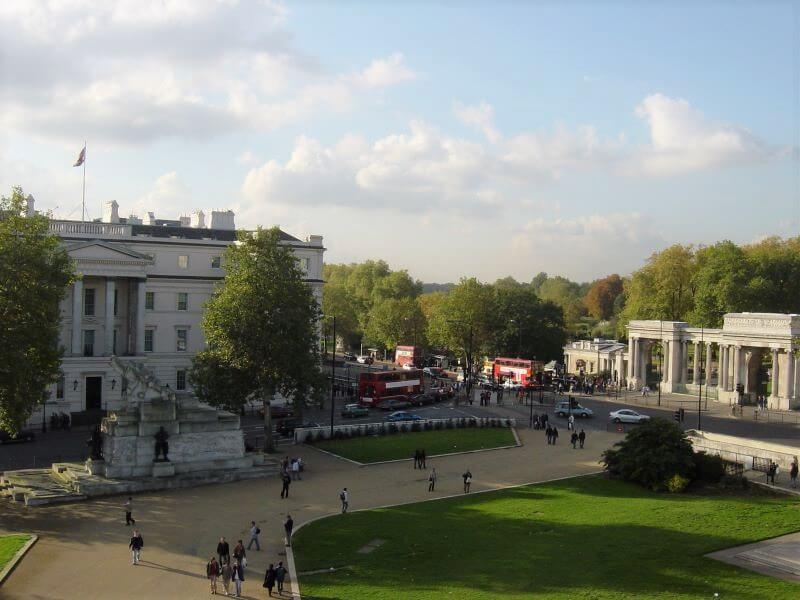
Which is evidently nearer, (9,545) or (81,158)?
(9,545)

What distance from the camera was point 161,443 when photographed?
125 feet

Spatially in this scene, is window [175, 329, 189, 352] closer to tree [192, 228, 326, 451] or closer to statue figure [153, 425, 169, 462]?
tree [192, 228, 326, 451]

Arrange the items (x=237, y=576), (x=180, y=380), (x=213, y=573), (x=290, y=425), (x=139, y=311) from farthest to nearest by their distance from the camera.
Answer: (x=180, y=380)
(x=139, y=311)
(x=290, y=425)
(x=213, y=573)
(x=237, y=576)

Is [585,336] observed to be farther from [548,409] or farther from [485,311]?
[548,409]

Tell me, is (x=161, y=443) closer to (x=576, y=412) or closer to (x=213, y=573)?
(x=213, y=573)

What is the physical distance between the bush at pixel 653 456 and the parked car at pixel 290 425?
2114 cm

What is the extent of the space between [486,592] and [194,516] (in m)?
14.5

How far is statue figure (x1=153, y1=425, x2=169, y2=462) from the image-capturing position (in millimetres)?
38188

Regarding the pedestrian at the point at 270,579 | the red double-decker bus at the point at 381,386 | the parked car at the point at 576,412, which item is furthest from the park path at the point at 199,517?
the red double-decker bus at the point at 381,386

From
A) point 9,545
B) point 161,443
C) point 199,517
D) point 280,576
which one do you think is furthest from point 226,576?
point 161,443

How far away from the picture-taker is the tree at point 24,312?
1411 inches

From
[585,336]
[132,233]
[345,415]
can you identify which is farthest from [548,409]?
[585,336]

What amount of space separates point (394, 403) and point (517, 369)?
64.9ft

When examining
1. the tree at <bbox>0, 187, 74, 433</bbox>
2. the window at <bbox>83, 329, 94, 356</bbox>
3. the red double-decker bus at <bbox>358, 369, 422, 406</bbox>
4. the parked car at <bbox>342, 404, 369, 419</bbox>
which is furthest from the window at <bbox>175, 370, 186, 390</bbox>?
the tree at <bbox>0, 187, 74, 433</bbox>
